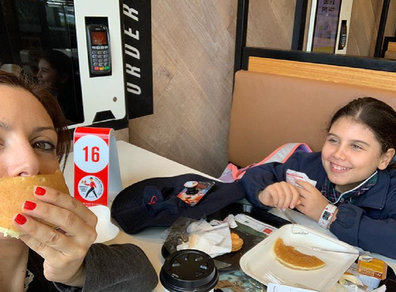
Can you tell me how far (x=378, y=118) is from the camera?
3.73 feet

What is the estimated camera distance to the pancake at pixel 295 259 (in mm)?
732

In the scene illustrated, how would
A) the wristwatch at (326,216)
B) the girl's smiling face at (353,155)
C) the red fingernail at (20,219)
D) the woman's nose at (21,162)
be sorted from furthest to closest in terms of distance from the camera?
the girl's smiling face at (353,155)
the wristwatch at (326,216)
the woman's nose at (21,162)
the red fingernail at (20,219)

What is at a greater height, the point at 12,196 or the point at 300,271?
the point at 12,196

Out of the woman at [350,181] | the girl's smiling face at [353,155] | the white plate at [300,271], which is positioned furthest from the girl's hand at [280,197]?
the girl's smiling face at [353,155]

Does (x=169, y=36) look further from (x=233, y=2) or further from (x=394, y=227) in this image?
(x=394, y=227)

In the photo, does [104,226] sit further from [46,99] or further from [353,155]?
[353,155]

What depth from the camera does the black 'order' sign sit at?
143 centimetres

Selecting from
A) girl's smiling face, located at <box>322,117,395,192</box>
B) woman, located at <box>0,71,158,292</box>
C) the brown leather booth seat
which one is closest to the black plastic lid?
woman, located at <box>0,71,158,292</box>

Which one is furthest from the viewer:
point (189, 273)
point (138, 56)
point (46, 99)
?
point (138, 56)

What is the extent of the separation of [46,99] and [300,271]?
614 millimetres

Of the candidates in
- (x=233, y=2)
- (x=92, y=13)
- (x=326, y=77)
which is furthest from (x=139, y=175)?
(x=233, y=2)

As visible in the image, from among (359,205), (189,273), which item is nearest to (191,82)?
(359,205)

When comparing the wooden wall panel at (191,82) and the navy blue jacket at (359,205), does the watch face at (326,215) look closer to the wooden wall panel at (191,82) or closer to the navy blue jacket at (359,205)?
the navy blue jacket at (359,205)

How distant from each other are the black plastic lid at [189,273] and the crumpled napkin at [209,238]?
173mm
